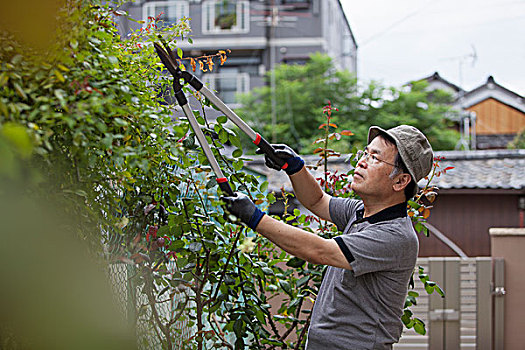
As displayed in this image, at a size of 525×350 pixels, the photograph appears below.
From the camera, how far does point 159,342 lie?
79.0 inches

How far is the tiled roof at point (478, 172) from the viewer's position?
9.36m

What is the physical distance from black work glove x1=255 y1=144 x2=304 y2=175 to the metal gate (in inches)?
107

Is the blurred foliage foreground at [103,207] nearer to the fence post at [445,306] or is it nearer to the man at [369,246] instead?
the man at [369,246]

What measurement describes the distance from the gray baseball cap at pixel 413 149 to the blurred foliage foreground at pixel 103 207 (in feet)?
1.60

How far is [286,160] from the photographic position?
1.97 meters

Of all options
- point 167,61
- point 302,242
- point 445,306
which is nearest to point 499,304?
point 445,306

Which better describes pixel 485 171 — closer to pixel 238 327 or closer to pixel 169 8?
pixel 238 327

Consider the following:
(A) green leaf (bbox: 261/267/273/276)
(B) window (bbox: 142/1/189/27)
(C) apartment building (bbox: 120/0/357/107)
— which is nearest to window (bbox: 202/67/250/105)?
(C) apartment building (bbox: 120/0/357/107)

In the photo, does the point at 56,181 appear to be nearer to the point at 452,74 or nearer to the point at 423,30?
the point at 452,74

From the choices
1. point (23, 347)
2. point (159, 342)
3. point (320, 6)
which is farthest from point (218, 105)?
point (320, 6)

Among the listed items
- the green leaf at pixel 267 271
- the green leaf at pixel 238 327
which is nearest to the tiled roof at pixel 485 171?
the green leaf at pixel 267 271

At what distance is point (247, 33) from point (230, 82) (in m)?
1.50

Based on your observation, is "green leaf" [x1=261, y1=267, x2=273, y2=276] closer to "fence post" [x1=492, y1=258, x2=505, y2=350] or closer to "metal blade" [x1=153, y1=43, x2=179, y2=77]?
"metal blade" [x1=153, y1=43, x2=179, y2=77]

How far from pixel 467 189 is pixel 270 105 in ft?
29.3
